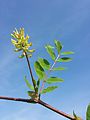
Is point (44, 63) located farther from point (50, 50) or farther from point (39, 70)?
point (50, 50)

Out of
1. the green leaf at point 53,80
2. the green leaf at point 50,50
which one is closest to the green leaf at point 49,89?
the green leaf at point 53,80

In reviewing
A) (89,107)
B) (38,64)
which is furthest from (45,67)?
(89,107)

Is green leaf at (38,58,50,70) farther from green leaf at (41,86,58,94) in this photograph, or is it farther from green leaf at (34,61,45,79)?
green leaf at (41,86,58,94)

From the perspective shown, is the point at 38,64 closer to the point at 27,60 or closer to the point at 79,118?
the point at 27,60

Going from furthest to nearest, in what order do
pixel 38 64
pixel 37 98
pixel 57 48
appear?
1. pixel 57 48
2. pixel 38 64
3. pixel 37 98

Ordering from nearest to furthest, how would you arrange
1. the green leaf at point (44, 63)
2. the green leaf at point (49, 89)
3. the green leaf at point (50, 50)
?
the green leaf at point (49, 89)
the green leaf at point (44, 63)
the green leaf at point (50, 50)

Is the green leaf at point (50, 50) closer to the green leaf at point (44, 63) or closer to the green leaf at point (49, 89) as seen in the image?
the green leaf at point (44, 63)

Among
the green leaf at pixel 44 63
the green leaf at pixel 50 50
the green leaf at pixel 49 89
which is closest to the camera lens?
the green leaf at pixel 49 89

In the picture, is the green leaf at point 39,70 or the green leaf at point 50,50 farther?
the green leaf at point 50,50

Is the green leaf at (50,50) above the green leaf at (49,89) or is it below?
above

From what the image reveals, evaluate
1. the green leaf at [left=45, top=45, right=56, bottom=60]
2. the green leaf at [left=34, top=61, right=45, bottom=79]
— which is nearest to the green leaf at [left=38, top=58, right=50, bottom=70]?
the green leaf at [left=34, top=61, right=45, bottom=79]

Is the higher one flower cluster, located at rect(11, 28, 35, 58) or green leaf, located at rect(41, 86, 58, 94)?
flower cluster, located at rect(11, 28, 35, 58)
